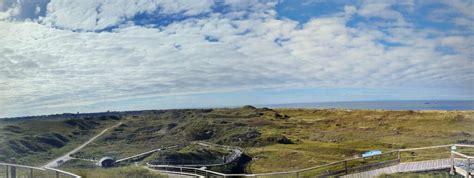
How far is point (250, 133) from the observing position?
4.73 metres

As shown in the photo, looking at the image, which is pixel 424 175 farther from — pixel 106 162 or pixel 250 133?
pixel 106 162

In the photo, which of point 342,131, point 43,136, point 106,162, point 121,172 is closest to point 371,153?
point 342,131

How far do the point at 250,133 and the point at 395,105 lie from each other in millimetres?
1641

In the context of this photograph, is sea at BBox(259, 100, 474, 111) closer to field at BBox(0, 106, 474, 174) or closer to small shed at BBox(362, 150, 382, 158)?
field at BBox(0, 106, 474, 174)

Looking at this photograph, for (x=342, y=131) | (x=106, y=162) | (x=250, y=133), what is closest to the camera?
(x=106, y=162)

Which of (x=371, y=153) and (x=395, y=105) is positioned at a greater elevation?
(x=395, y=105)

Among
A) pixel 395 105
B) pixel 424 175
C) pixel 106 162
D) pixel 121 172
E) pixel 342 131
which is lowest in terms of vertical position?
pixel 424 175

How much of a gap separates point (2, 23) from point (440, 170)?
17.3 ft

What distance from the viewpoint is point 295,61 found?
15.0 ft

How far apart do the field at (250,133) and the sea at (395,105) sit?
6 cm

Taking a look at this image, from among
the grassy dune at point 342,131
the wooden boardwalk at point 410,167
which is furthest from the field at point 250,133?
the wooden boardwalk at point 410,167

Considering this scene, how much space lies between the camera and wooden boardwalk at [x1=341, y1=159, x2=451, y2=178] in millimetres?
4957

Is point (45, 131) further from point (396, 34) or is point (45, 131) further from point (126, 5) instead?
point (396, 34)

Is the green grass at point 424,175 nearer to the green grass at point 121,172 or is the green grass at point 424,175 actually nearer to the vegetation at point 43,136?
the green grass at point 121,172
